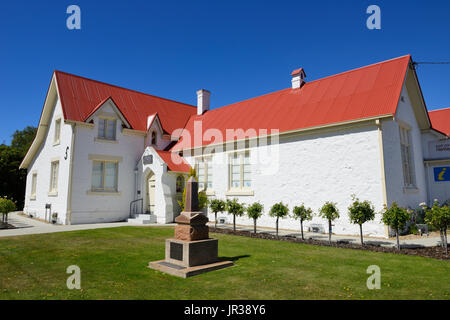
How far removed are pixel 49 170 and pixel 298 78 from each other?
19.5 metres

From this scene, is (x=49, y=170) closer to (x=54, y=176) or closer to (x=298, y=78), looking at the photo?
(x=54, y=176)

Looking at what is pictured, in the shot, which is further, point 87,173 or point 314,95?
point 87,173

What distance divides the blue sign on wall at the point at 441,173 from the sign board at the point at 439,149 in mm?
765

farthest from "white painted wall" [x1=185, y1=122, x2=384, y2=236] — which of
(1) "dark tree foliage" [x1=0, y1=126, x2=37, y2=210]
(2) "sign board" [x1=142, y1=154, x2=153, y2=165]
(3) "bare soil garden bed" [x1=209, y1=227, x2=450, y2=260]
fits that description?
(1) "dark tree foliage" [x1=0, y1=126, x2=37, y2=210]

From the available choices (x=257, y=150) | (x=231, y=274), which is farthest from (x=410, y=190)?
(x=231, y=274)

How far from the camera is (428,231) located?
555 inches

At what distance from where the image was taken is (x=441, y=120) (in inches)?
953

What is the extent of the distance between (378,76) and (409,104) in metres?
3.05

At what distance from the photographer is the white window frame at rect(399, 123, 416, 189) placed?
51.2ft

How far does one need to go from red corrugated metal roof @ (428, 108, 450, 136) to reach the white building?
2.9 inches
